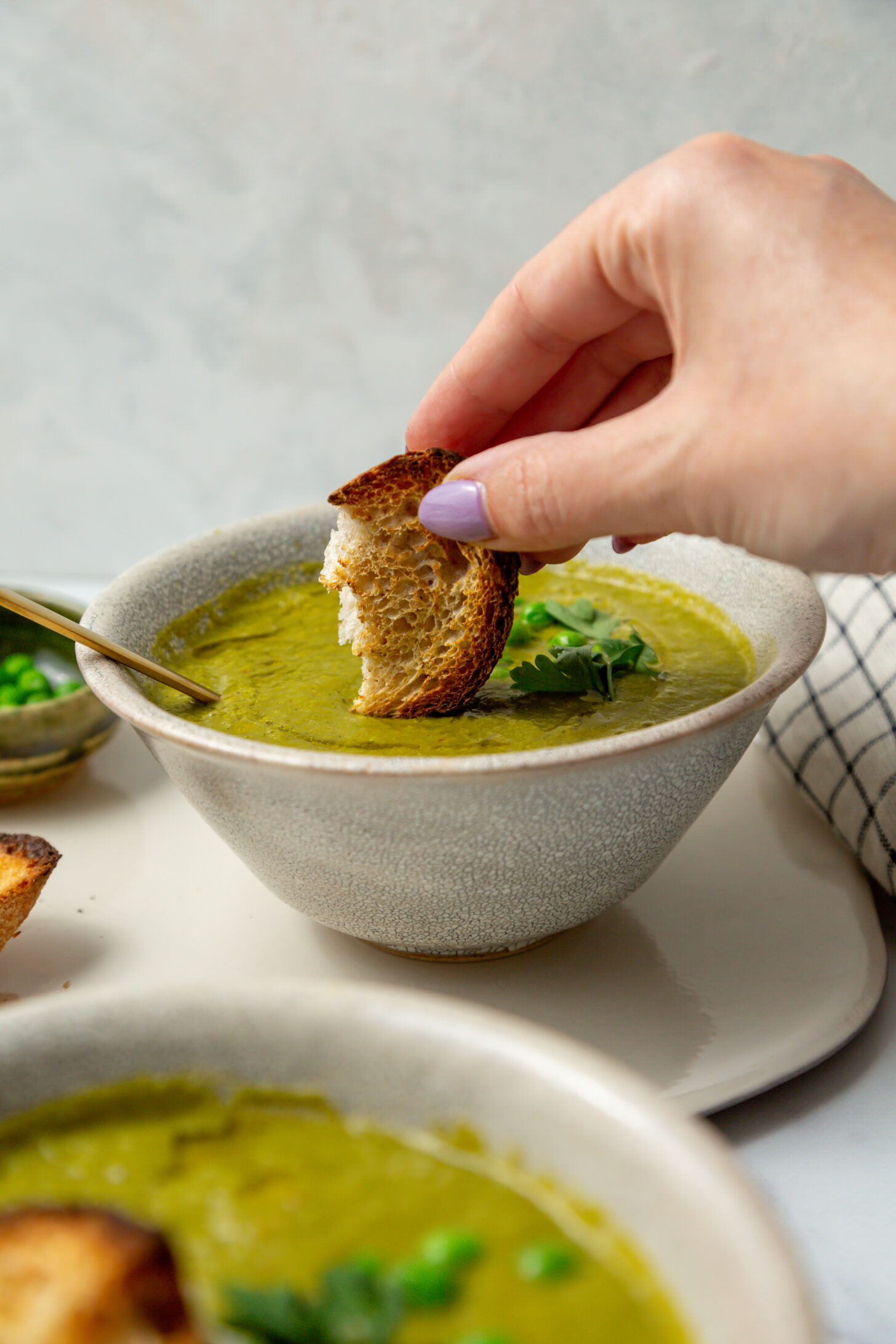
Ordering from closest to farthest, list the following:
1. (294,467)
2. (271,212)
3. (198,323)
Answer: (271,212) → (198,323) → (294,467)

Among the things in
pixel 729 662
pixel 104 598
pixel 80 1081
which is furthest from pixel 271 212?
pixel 80 1081

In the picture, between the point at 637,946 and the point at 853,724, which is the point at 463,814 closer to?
the point at 637,946

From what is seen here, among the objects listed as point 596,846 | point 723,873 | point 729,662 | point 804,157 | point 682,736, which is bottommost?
point 723,873

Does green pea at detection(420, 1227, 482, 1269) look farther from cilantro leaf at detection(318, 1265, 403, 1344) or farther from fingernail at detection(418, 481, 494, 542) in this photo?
fingernail at detection(418, 481, 494, 542)

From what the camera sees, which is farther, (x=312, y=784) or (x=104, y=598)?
(x=104, y=598)

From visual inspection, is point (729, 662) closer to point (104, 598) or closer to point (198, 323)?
point (104, 598)

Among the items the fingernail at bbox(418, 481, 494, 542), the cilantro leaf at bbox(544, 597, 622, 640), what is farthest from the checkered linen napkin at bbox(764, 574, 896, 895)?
the fingernail at bbox(418, 481, 494, 542)
